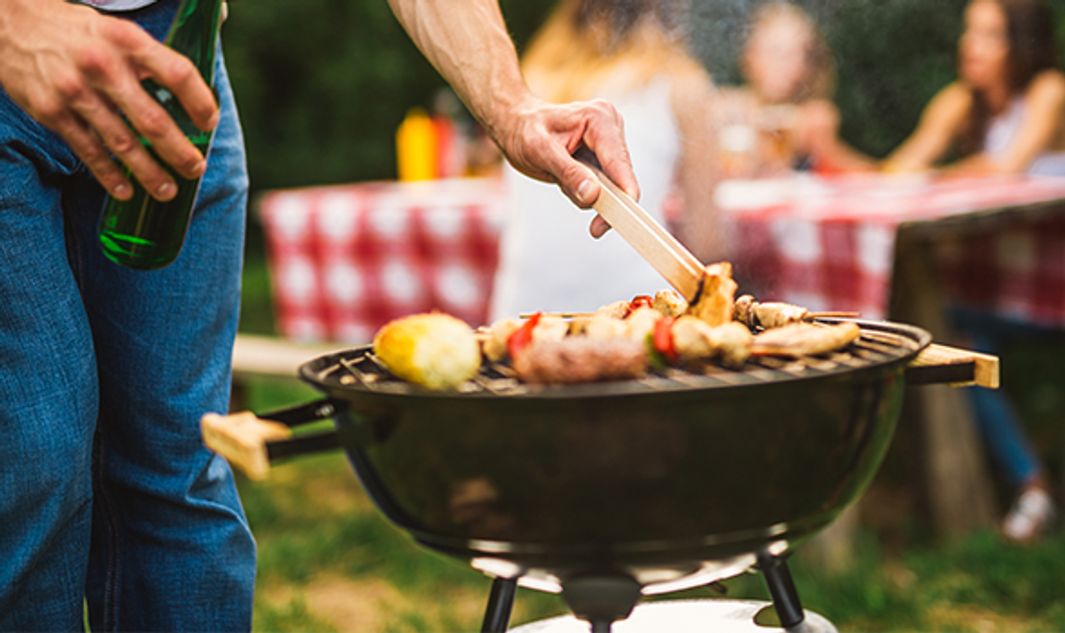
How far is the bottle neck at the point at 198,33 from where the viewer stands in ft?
4.77

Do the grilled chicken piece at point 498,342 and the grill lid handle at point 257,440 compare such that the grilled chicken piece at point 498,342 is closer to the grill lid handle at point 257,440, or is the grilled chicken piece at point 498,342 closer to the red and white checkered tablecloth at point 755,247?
the grill lid handle at point 257,440

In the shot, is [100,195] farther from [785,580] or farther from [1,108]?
[785,580]

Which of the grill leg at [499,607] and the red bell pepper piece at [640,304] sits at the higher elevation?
the red bell pepper piece at [640,304]

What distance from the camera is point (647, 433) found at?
1.12 m

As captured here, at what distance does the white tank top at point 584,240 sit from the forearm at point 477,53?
1.69 metres

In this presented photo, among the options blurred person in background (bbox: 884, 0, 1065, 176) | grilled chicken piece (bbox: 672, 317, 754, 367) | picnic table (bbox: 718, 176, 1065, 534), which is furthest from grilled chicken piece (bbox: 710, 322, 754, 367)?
blurred person in background (bbox: 884, 0, 1065, 176)

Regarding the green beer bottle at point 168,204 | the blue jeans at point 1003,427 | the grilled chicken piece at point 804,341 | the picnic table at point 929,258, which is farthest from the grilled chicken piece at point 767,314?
the blue jeans at point 1003,427

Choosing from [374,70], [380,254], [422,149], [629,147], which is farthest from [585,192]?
[374,70]

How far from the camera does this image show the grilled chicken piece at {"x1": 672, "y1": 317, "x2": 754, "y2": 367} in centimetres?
128

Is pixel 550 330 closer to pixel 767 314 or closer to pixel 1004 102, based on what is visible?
pixel 767 314

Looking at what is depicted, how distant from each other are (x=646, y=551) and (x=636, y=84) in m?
2.40

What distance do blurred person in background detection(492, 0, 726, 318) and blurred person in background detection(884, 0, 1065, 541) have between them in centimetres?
124

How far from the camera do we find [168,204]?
1.41m

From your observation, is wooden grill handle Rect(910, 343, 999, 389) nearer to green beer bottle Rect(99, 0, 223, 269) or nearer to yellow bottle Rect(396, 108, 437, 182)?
green beer bottle Rect(99, 0, 223, 269)
